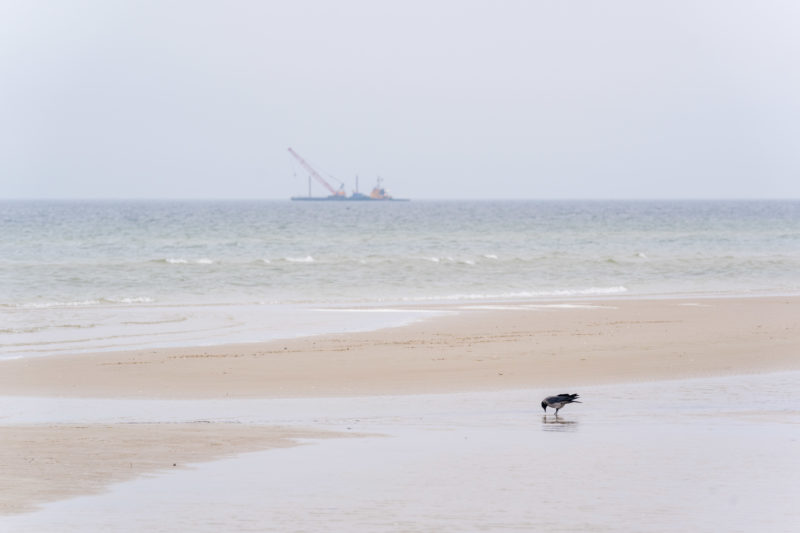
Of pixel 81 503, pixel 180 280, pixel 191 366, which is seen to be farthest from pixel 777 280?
pixel 81 503

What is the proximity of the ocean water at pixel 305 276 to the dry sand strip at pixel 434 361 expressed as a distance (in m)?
1.89

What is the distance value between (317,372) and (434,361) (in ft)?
6.32

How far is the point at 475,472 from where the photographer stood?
8.77 metres

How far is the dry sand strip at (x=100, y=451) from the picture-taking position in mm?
8391

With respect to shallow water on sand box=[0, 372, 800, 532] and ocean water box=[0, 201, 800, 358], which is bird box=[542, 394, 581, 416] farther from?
ocean water box=[0, 201, 800, 358]

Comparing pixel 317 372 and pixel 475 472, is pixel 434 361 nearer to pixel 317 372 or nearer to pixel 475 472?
pixel 317 372

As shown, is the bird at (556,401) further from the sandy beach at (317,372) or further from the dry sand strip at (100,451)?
the dry sand strip at (100,451)

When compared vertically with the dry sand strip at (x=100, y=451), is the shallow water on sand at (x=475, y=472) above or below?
above

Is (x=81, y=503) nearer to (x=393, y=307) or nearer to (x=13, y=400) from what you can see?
(x=13, y=400)

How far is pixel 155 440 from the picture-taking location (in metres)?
10.1

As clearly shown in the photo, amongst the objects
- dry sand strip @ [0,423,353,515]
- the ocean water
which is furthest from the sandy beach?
the ocean water

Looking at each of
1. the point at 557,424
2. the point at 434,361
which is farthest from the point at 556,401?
the point at 434,361

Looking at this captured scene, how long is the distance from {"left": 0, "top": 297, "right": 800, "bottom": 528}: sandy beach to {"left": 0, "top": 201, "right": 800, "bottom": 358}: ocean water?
102 inches

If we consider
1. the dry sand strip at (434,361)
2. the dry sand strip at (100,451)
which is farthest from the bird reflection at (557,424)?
the dry sand strip at (434,361)
